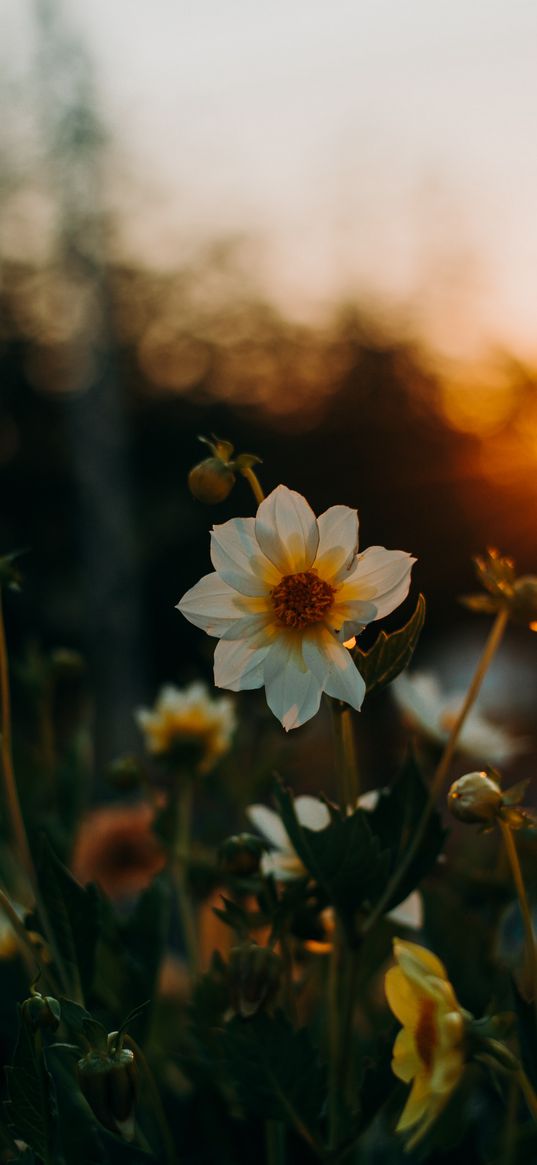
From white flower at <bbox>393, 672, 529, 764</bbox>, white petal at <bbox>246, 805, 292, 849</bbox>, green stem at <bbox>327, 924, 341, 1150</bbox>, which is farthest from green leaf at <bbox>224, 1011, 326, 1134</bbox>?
white flower at <bbox>393, 672, 529, 764</bbox>

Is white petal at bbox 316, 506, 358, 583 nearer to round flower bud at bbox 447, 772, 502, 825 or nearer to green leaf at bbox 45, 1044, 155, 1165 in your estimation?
round flower bud at bbox 447, 772, 502, 825

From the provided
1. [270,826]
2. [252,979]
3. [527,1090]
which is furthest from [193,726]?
[527,1090]

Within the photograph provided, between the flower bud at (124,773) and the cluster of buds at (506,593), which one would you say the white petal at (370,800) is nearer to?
the cluster of buds at (506,593)

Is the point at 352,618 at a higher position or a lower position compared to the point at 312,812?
higher

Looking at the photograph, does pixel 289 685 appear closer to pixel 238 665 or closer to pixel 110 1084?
pixel 238 665

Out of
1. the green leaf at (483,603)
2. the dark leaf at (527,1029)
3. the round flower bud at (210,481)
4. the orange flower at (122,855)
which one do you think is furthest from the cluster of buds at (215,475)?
the orange flower at (122,855)
